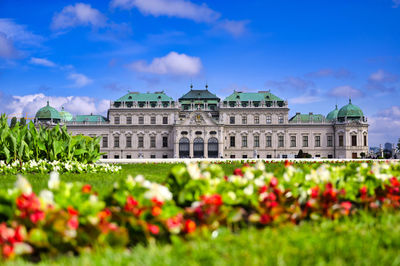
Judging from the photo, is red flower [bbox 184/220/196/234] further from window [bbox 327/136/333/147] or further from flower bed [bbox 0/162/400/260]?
window [bbox 327/136/333/147]

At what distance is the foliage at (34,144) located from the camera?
14.4 meters

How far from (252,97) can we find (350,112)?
61.2 ft

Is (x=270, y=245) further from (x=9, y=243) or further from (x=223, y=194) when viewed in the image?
(x=9, y=243)

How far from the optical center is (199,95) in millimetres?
67562

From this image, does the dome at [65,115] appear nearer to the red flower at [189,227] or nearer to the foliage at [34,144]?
the foliage at [34,144]

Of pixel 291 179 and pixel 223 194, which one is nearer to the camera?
pixel 223 194

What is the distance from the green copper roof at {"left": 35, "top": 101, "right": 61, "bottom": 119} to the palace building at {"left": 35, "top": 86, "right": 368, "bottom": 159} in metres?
2.01

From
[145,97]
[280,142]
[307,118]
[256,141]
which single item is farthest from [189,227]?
[307,118]

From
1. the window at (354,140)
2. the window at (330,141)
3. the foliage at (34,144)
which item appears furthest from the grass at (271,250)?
the window at (354,140)

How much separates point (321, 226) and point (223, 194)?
1380 mm

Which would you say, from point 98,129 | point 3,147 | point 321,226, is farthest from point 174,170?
point 98,129

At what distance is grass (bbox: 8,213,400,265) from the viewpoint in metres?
3.36

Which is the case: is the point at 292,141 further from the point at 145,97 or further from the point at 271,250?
the point at 271,250

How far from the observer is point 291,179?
216 inches
